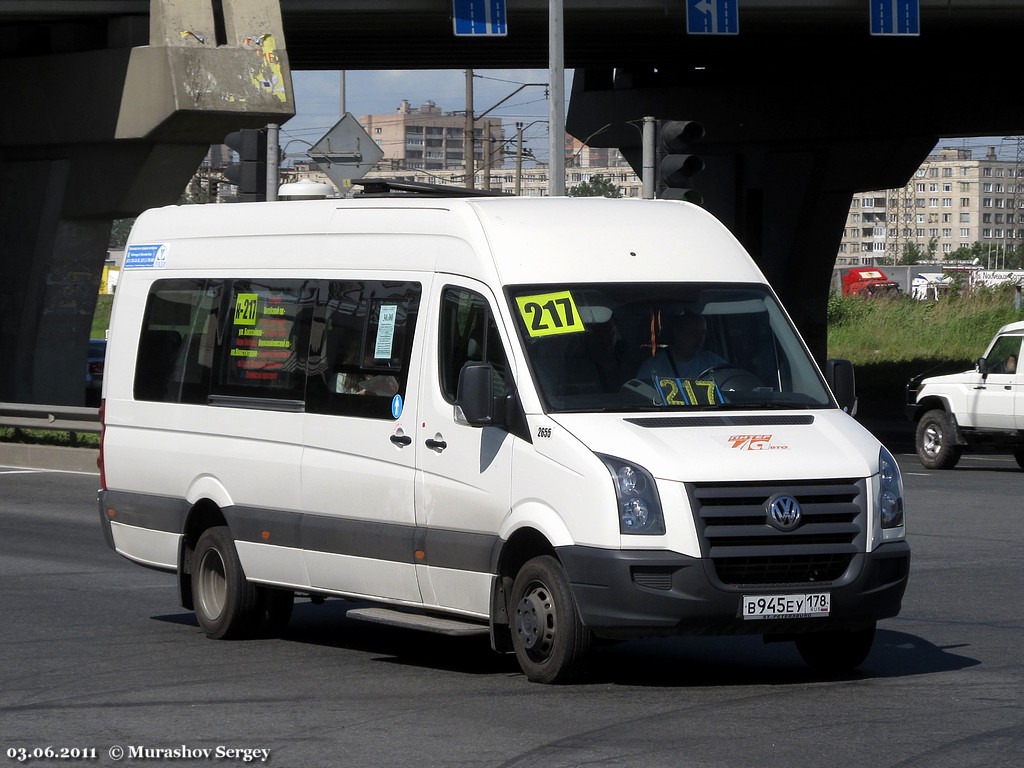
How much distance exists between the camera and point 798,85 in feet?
128

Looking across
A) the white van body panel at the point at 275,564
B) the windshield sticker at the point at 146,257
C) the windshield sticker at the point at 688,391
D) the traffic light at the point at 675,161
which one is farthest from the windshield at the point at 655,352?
the traffic light at the point at 675,161

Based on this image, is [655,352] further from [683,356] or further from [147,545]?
[147,545]

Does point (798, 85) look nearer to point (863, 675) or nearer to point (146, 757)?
point (863, 675)

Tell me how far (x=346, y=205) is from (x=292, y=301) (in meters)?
0.64

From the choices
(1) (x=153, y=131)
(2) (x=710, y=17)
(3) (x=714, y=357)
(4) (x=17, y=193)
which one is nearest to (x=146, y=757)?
(3) (x=714, y=357)

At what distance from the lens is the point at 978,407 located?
2461cm

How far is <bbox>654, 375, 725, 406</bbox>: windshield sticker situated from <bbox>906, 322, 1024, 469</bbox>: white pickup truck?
16.1 meters

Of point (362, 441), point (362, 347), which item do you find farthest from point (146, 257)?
point (362, 441)

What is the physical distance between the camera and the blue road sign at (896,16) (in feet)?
91.1

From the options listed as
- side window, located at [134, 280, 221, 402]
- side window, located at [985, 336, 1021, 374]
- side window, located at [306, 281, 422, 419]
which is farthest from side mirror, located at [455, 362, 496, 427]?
side window, located at [985, 336, 1021, 374]

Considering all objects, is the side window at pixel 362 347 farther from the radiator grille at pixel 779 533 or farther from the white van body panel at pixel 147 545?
the radiator grille at pixel 779 533

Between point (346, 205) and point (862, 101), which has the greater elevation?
point (862, 101)

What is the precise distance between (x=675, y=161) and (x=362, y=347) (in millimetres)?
7671

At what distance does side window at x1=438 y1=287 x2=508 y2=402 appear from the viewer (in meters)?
8.97
